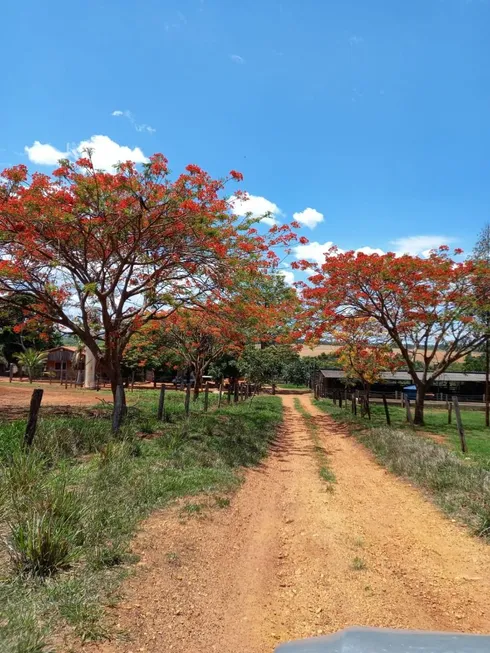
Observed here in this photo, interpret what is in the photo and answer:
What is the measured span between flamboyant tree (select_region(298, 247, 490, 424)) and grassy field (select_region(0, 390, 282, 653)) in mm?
9194

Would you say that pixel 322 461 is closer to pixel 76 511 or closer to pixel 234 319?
pixel 234 319

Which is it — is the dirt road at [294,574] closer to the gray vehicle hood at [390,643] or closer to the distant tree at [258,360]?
the gray vehicle hood at [390,643]

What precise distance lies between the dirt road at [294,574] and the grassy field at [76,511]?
26 cm

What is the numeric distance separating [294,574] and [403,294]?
13.8 metres

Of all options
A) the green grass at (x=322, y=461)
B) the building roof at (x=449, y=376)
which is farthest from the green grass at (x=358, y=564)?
the building roof at (x=449, y=376)

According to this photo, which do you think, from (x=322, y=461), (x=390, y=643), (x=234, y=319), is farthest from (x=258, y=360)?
(x=390, y=643)

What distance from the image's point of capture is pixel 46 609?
127 inches

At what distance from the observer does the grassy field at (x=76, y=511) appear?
10.4 feet

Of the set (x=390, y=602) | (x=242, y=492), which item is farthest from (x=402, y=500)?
(x=390, y=602)

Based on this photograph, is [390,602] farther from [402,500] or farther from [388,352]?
[388,352]

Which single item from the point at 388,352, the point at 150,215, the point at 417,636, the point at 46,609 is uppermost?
the point at 150,215

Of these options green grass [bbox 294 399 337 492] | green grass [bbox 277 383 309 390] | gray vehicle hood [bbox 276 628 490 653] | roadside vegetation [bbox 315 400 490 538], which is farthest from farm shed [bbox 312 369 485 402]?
gray vehicle hood [bbox 276 628 490 653]

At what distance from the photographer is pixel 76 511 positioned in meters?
4.59

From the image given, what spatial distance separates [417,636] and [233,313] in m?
11.2
